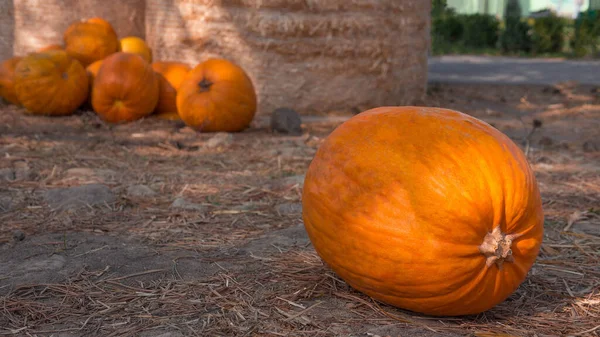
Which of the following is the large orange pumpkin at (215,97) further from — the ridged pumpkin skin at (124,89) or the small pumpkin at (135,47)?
the small pumpkin at (135,47)

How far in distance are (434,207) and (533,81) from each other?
7.99m

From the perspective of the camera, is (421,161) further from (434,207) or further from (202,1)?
Result: (202,1)

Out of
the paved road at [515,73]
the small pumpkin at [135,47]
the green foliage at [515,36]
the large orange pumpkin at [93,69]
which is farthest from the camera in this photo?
the green foliage at [515,36]

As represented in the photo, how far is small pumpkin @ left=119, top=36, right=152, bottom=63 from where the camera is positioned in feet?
20.3

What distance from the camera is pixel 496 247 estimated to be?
1.81 m

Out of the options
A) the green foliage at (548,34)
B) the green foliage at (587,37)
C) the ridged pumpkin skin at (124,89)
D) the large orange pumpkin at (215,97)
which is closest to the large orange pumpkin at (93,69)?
the ridged pumpkin skin at (124,89)

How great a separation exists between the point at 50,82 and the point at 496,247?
4359mm

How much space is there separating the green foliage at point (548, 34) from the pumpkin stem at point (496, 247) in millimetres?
17370

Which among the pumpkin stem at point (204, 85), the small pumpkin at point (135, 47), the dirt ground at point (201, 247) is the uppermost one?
the small pumpkin at point (135, 47)

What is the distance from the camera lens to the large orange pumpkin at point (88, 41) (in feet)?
19.2

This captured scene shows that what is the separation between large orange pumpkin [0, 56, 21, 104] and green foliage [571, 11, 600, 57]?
46.6 ft

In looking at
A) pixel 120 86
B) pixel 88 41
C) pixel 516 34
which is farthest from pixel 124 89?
pixel 516 34

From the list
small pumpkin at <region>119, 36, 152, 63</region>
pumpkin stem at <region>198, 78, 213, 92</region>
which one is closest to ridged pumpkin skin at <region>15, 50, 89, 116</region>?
small pumpkin at <region>119, 36, 152, 63</region>

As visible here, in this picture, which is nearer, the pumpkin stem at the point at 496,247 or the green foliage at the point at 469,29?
the pumpkin stem at the point at 496,247
